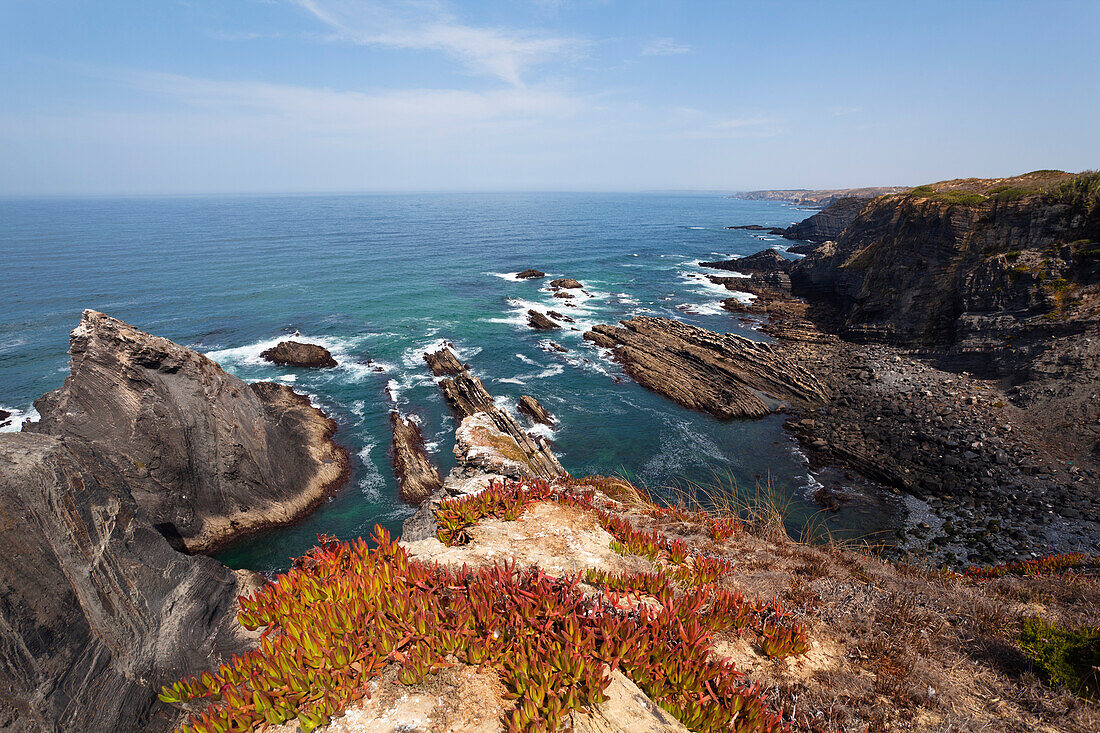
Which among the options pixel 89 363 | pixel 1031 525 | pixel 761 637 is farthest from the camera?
pixel 1031 525

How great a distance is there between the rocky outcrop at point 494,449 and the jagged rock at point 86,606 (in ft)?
28.7

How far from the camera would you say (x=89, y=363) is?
790 inches

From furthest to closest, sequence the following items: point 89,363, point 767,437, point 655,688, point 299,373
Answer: point 299,373, point 767,437, point 89,363, point 655,688

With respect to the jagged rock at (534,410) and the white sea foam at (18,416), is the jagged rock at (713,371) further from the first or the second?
the white sea foam at (18,416)

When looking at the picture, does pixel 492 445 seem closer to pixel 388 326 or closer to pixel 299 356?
pixel 299 356

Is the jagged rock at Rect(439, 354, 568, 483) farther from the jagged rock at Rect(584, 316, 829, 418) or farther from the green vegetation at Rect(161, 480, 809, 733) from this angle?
the jagged rock at Rect(584, 316, 829, 418)

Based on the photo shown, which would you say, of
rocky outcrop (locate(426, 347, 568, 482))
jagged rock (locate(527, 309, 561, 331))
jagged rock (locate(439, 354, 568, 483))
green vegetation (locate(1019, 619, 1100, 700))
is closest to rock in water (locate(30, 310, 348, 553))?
jagged rock (locate(439, 354, 568, 483))

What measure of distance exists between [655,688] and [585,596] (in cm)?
195

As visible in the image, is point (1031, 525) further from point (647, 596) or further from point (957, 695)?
point (647, 596)

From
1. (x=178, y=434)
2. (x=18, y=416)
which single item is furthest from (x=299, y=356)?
(x=178, y=434)

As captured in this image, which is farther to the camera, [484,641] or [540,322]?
[540,322]

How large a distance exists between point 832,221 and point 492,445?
122m

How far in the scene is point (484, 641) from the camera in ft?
17.2

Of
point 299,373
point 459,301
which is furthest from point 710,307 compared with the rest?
point 299,373
